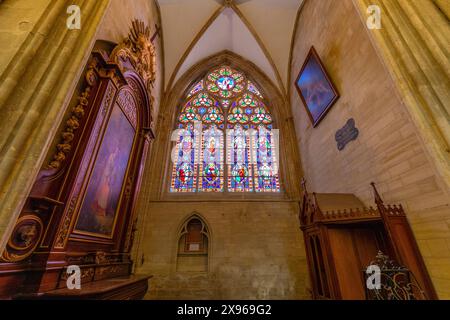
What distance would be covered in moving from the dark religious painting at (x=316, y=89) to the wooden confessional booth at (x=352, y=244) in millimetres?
2470

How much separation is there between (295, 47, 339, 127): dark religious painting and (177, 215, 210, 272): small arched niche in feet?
15.5

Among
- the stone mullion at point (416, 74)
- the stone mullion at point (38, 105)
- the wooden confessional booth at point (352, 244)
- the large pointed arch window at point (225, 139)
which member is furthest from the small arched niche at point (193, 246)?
the stone mullion at point (416, 74)

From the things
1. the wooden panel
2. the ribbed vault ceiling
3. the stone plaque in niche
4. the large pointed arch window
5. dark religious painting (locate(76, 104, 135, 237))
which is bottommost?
the wooden panel

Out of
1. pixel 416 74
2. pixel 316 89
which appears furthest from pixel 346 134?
pixel 416 74

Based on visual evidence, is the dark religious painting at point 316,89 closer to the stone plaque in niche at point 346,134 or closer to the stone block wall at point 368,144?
the stone block wall at point 368,144

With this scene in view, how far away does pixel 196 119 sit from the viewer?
308 inches

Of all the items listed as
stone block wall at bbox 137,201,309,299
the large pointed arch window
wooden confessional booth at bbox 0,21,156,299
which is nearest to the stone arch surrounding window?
the large pointed arch window

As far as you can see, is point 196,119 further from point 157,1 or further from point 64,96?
point 64,96

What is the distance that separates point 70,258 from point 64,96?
2.13 metres

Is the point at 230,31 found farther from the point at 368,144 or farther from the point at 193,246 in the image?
the point at 193,246

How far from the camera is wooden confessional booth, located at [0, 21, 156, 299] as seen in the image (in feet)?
6.46

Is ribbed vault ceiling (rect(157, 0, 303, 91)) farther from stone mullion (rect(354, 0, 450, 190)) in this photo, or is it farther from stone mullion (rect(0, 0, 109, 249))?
stone mullion (rect(0, 0, 109, 249))

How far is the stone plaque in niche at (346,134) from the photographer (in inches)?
A: 155

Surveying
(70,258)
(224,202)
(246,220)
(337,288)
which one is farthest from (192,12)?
(337,288)
